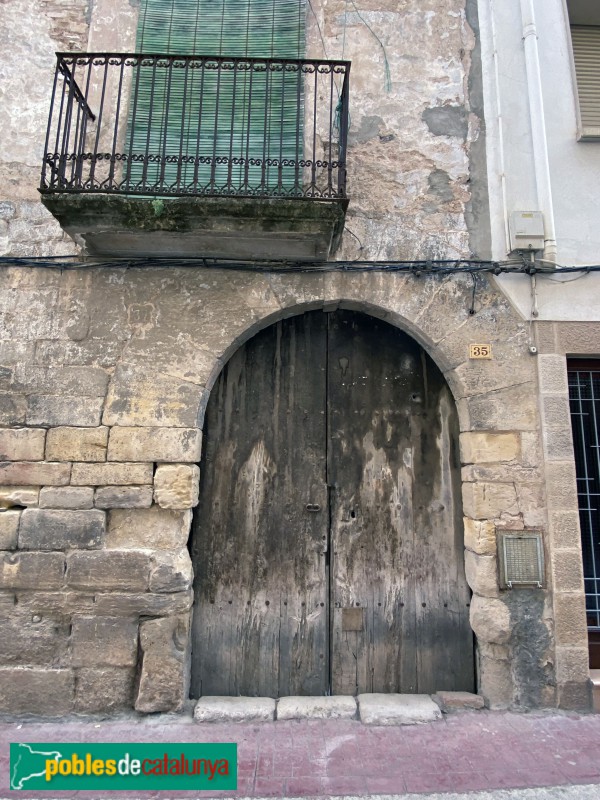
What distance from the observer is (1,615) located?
11.1 feet

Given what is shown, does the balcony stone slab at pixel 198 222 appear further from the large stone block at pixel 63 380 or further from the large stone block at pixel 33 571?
the large stone block at pixel 33 571

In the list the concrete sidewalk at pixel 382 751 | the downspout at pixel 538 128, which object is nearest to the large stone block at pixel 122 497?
the concrete sidewalk at pixel 382 751

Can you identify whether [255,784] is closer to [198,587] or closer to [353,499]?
[198,587]

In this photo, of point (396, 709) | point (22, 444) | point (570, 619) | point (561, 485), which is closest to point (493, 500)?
point (561, 485)

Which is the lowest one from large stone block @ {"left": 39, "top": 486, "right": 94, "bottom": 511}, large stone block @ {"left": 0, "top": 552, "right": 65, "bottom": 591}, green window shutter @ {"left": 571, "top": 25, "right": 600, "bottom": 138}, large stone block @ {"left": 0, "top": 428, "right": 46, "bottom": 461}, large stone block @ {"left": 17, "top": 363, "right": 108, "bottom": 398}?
large stone block @ {"left": 0, "top": 552, "right": 65, "bottom": 591}

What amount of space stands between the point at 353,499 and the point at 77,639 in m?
2.16

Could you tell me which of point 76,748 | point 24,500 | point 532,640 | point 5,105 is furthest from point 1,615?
point 5,105

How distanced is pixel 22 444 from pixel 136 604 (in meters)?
1.38

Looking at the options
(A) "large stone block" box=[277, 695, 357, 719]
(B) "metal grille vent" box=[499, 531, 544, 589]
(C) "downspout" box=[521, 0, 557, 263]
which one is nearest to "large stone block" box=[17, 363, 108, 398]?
(A) "large stone block" box=[277, 695, 357, 719]

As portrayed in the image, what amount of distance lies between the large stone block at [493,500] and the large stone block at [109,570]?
233cm

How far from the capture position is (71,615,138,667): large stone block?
3330 mm

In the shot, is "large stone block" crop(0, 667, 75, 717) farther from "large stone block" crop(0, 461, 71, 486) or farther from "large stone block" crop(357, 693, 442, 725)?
"large stone block" crop(357, 693, 442, 725)

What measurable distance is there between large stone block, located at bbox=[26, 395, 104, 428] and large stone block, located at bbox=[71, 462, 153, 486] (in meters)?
0.31

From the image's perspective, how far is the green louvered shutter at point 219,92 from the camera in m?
4.07
